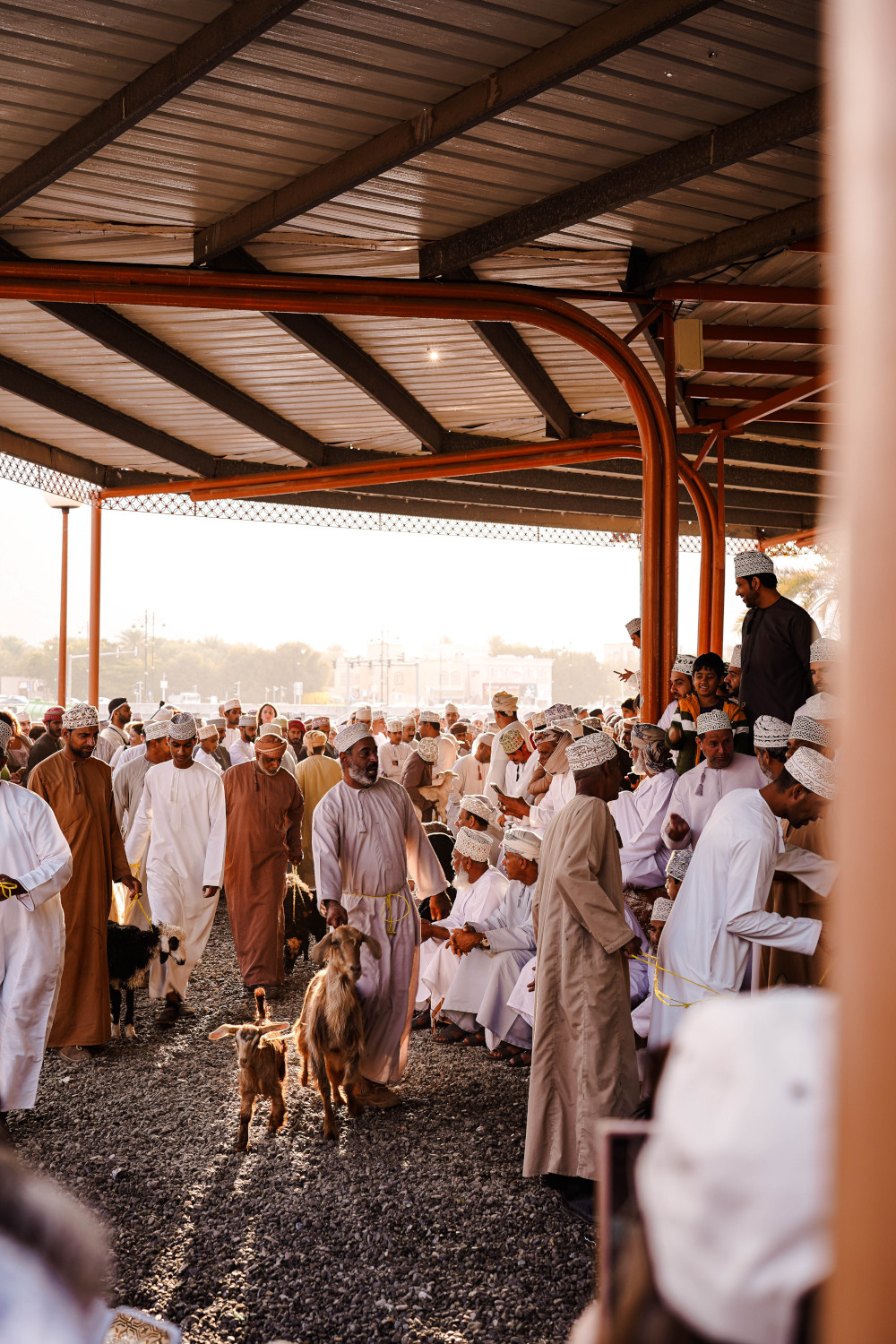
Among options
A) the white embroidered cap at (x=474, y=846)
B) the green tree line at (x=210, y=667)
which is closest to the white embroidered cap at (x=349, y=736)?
the white embroidered cap at (x=474, y=846)

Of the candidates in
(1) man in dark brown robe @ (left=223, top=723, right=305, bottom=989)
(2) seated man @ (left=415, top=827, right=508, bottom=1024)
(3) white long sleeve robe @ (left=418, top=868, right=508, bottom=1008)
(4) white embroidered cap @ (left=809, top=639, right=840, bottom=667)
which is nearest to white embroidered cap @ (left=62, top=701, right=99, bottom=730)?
(1) man in dark brown robe @ (left=223, top=723, right=305, bottom=989)

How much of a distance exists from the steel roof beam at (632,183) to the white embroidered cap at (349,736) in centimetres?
288

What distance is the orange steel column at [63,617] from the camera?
42.5 feet

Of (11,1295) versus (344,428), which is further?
(344,428)

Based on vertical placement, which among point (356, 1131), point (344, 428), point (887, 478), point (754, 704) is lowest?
point (356, 1131)

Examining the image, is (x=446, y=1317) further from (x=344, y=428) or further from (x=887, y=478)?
(x=344, y=428)

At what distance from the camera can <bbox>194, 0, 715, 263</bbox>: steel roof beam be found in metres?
3.67

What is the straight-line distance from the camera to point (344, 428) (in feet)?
34.4

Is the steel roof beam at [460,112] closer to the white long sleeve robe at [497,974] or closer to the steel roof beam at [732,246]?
the steel roof beam at [732,246]

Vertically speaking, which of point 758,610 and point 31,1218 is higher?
point 758,610

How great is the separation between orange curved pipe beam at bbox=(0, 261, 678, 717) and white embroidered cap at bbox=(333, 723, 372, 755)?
8.50 ft

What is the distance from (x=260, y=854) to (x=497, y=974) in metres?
2.13

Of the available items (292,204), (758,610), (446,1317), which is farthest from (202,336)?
(446,1317)

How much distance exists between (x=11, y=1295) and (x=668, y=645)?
6.41 meters
